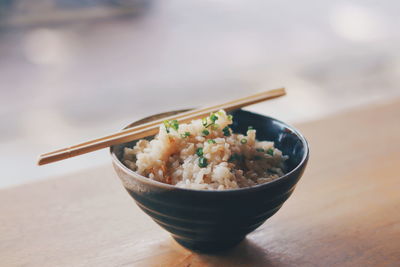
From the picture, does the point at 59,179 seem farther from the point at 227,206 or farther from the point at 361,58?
the point at 361,58

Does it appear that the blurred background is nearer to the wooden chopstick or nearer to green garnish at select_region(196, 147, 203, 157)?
the wooden chopstick

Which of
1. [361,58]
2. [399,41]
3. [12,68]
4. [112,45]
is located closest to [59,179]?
[12,68]

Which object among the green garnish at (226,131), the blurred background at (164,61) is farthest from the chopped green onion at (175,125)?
the blurred background at (164,61)

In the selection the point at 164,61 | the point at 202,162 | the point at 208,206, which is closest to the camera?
the point at 208,206

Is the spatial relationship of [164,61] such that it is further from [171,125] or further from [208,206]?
[208,206]

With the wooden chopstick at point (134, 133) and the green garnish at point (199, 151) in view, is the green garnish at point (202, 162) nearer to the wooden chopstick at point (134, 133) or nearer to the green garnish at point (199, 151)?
the green garnish at point (199, 151)

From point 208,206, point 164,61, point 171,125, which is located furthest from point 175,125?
point 164,61
